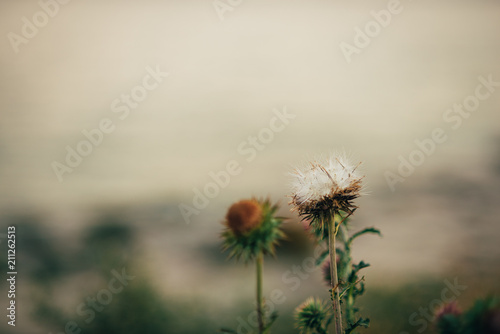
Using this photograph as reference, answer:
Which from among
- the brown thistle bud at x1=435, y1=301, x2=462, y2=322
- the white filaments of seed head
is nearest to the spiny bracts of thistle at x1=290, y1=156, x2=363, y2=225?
the white filaments of seed head

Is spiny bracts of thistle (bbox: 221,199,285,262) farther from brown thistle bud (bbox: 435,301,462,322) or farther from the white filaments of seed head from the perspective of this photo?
brown thistle bud (bbox: 435,301,462,322)

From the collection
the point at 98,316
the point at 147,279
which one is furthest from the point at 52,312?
the point at 147,279

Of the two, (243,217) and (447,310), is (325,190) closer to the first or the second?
(243,217)

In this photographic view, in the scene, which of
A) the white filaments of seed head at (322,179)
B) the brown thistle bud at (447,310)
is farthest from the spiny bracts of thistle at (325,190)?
the brown thistle bud at (447,310)

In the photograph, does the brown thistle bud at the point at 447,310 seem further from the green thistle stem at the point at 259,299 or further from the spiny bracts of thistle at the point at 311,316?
the green thistle stem at the point at 259,299

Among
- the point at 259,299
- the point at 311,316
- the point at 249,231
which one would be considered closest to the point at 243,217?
the point at 249,231

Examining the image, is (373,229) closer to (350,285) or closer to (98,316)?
(350,285)

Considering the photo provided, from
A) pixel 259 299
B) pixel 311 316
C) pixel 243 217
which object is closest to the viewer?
pixel 259 299
